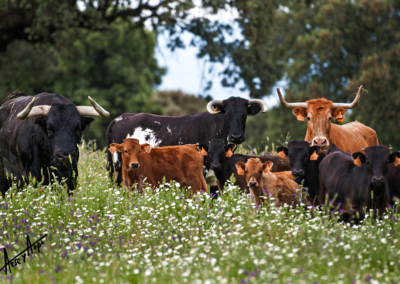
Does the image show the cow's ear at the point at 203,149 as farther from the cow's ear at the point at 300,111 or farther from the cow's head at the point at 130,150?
the cow's ear at the point at 300,111

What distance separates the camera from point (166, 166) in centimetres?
929

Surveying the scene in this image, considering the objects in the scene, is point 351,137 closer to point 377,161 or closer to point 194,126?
point 194,126

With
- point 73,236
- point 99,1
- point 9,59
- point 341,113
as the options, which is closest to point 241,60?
point 99,1

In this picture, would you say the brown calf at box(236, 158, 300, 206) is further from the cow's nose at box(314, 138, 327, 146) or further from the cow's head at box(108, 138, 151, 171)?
the cow's head at box(108, 138, 151, 171)

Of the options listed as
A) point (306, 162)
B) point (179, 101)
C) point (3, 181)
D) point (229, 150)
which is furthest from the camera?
point (179, 101)

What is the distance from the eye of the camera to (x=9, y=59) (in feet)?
81.7

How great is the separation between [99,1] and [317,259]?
51.2ft

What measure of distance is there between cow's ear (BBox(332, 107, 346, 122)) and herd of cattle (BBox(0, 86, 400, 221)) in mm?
21

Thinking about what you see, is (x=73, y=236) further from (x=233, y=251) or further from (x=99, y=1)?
(x=99, y=1)

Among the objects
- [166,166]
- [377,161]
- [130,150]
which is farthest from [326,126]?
[130,150]

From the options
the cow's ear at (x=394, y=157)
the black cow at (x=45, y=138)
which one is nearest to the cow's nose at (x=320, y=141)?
the cow's ear at (x=394, y=157)

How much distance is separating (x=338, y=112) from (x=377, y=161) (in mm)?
3103

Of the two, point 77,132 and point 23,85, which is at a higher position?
point 23,85

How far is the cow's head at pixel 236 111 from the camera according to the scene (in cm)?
973
